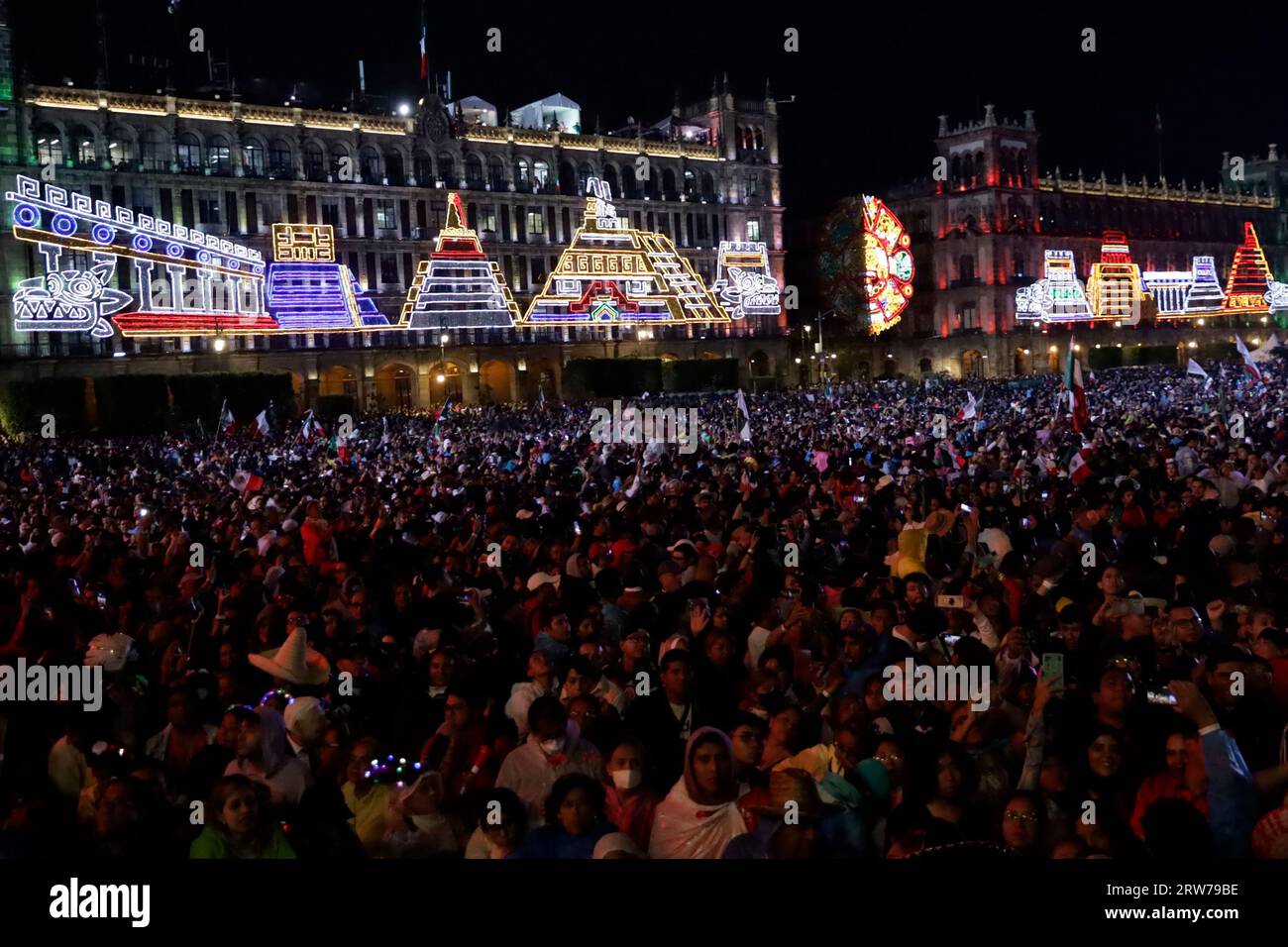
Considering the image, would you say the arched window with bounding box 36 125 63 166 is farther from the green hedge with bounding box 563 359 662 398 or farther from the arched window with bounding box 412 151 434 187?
the green hedge with bounding box 563 359 662 398

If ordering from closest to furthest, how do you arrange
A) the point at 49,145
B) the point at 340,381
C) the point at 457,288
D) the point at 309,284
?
the point at 49,145 → the point at 309,284 → the point at 340,381 → the point at 457,288

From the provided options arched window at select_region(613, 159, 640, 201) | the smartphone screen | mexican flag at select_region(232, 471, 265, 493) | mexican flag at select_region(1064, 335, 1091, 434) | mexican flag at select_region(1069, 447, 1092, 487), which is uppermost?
arched window at select_region(613, 159, 640, 201)

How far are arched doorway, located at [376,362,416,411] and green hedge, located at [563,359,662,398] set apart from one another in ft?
23.1

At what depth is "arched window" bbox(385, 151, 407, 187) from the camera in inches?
2395

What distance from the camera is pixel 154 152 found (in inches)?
2147

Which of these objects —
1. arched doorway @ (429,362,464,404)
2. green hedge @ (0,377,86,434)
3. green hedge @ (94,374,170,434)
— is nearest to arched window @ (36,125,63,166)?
green hedge @ (94,374,170,434)

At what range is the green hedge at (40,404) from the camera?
44.1 metres

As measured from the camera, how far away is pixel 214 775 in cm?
603

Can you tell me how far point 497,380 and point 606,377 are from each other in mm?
5705

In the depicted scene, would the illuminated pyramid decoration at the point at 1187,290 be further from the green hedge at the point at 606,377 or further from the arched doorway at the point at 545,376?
the arched doorway at the point at 545,376

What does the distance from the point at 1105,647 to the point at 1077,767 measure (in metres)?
1.86

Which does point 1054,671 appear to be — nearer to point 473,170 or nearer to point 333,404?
point 333,404

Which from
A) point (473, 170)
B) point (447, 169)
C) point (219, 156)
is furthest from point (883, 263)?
point (219, 156)
